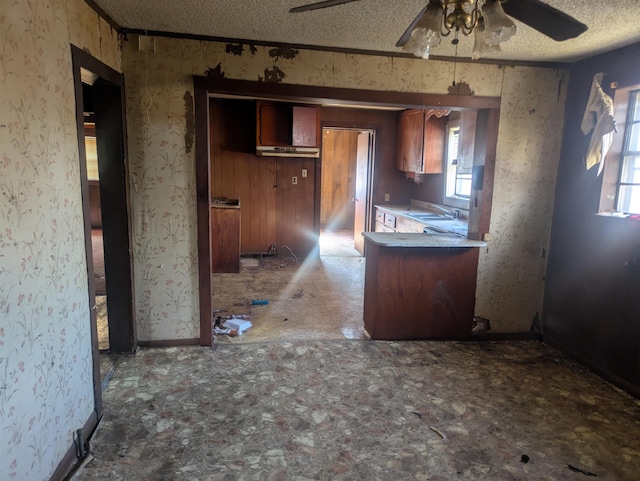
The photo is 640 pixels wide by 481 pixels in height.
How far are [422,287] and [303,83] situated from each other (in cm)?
189

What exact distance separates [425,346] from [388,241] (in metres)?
0.93

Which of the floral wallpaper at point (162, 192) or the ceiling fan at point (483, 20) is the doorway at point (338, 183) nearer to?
the floral wallpaper at point (162, 192)

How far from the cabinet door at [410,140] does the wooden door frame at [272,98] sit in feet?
7.39

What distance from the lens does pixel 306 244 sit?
6.56 meters

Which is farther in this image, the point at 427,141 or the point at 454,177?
the point at 427,141

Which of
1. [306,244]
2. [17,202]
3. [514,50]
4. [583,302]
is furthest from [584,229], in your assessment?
[306,244]

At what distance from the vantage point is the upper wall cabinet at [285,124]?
18.7 feet

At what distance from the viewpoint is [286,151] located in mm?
5957

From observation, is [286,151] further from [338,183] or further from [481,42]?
[481,42]

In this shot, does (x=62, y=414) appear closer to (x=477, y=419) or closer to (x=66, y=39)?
(x=66, y=39)

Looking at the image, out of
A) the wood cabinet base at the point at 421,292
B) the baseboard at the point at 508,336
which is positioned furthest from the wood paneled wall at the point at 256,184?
the baseboard at the point at 508,336

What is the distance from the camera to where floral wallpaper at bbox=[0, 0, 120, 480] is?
1.45 metres

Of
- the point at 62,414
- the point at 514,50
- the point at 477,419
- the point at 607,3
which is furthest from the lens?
the point at 514,50

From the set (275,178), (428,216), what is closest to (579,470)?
(428,216)
